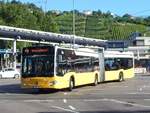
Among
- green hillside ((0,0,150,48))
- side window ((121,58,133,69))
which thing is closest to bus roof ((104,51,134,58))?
side window ((121,58,133,69))

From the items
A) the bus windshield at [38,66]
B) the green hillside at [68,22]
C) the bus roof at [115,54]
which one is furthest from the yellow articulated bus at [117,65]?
the green hillside at [68,22]

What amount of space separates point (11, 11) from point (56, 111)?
80055mm

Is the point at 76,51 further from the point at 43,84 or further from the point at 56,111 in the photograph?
the point at 56,111

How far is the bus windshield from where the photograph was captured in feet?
105

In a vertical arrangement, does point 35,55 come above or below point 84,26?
below

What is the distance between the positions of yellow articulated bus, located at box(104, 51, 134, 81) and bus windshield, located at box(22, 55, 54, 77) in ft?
40.5

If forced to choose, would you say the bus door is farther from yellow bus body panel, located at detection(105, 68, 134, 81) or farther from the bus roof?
the bus roof

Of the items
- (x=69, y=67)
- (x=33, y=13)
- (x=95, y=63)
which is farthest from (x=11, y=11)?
(x=69, y=67)

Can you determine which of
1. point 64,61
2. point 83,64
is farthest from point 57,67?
point 83,64

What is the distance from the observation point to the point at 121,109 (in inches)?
859

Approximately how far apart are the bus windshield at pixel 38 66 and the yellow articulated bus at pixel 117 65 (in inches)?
486

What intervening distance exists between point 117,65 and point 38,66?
15.8m

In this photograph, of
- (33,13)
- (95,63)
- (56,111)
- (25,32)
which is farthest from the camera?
(33,13)

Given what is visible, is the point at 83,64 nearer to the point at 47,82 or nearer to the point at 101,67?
the point at 101,67
